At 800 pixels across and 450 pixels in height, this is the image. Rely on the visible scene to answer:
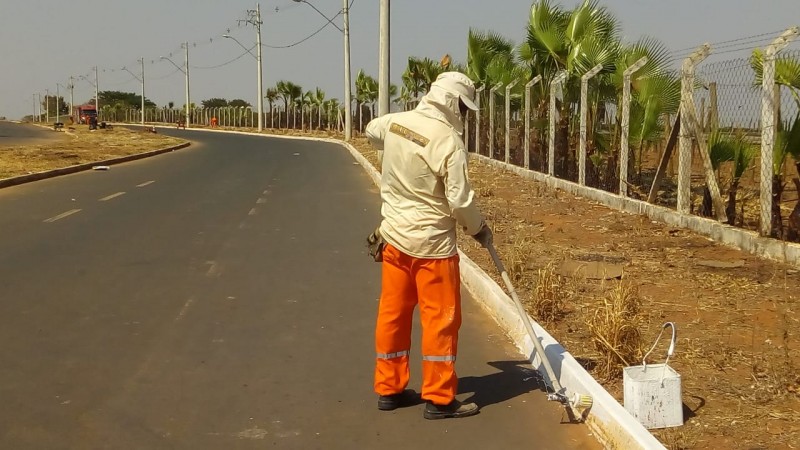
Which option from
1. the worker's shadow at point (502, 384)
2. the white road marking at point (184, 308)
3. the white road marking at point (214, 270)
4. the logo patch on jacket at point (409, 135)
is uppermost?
the logo patch on jacket at point (409, 135)

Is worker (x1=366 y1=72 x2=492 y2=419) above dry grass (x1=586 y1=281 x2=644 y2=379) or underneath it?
above

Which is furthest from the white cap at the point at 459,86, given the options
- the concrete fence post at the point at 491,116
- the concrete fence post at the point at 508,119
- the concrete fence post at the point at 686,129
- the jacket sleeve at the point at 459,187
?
the concrete fence post at the point at 491,116

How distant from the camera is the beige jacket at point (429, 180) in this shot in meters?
4.63

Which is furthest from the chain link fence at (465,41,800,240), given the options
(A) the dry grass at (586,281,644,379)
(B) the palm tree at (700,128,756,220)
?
(A) the dry grass at (586,281,644,379)

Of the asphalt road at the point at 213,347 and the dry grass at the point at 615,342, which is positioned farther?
the dry grass at the point at 615,342

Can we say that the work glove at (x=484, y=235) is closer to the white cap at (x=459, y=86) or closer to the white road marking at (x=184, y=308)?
the white cap at (x=459, y=86)

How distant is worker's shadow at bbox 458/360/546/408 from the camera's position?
5.22 m

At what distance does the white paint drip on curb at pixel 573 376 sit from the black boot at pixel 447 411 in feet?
2.14

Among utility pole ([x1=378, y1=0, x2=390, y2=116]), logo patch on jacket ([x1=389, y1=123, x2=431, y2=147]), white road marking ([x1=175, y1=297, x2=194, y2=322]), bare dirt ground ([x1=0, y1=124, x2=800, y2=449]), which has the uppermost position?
utility pole ([x1=378, y1=0, x2=390, y2=116])

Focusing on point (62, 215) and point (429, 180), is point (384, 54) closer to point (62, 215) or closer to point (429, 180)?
point (62, 215)

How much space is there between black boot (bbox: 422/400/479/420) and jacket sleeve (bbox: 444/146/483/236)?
100cm

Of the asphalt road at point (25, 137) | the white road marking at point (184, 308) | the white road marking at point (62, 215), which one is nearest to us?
the white road marking at point (184, 308)

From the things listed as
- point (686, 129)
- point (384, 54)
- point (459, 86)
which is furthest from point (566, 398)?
point (384, 54)

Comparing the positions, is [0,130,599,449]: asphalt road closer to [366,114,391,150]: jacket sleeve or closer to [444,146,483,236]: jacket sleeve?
[444,146,483,236]: jacket sleeve
